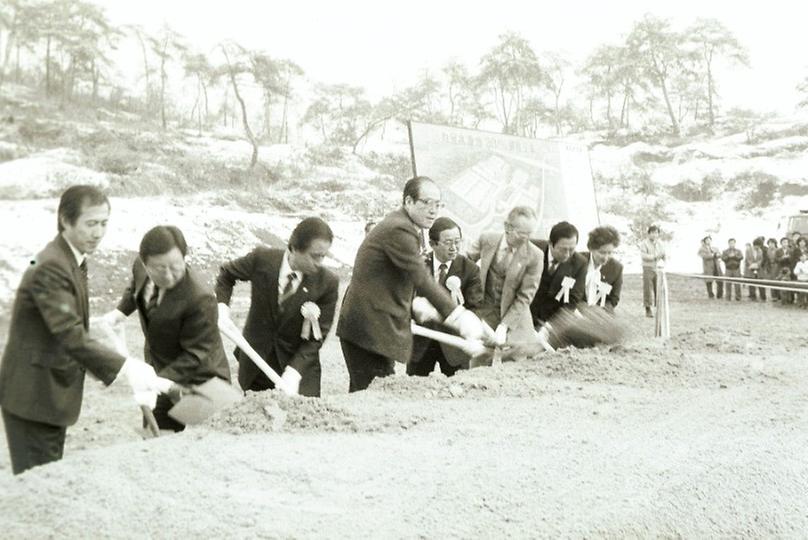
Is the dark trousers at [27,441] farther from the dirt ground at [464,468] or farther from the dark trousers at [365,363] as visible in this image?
the dark trousers at [365,363]

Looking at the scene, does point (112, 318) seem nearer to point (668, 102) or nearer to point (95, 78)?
point (95, 78)

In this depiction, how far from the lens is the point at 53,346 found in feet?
6.43

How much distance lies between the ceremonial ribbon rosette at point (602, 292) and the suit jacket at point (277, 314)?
157 cm

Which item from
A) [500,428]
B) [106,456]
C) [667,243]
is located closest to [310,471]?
[106,456]

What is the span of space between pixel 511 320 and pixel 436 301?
35.3 inches

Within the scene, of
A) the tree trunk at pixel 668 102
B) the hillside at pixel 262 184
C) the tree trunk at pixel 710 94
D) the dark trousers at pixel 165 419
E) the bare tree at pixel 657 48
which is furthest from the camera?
the tree trunk at pixel 668 102

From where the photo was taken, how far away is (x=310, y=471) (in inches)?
65.5

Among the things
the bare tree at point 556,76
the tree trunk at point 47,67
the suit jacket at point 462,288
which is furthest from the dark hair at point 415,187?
the bare tree at point 556,76

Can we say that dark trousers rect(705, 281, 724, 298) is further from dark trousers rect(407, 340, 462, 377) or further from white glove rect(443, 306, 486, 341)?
white glove rect(443, 306, 486, 341)

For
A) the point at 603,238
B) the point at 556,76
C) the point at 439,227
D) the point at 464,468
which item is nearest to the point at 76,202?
the point at 464,468

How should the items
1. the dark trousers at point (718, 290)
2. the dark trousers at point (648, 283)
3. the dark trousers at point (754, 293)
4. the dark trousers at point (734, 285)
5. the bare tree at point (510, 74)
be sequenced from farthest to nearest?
1. the bare tree at point (510, 74)
2. the dark trousers at point (718, 290)
3. the dark trousers at point (734, 285)
4. the dark trousers at point (754, 293)
5. the dark trousers at point (648, 283)

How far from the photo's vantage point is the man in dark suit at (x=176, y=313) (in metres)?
2.20

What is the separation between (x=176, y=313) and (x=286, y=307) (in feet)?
2.19

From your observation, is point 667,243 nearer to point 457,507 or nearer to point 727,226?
point 727,226
